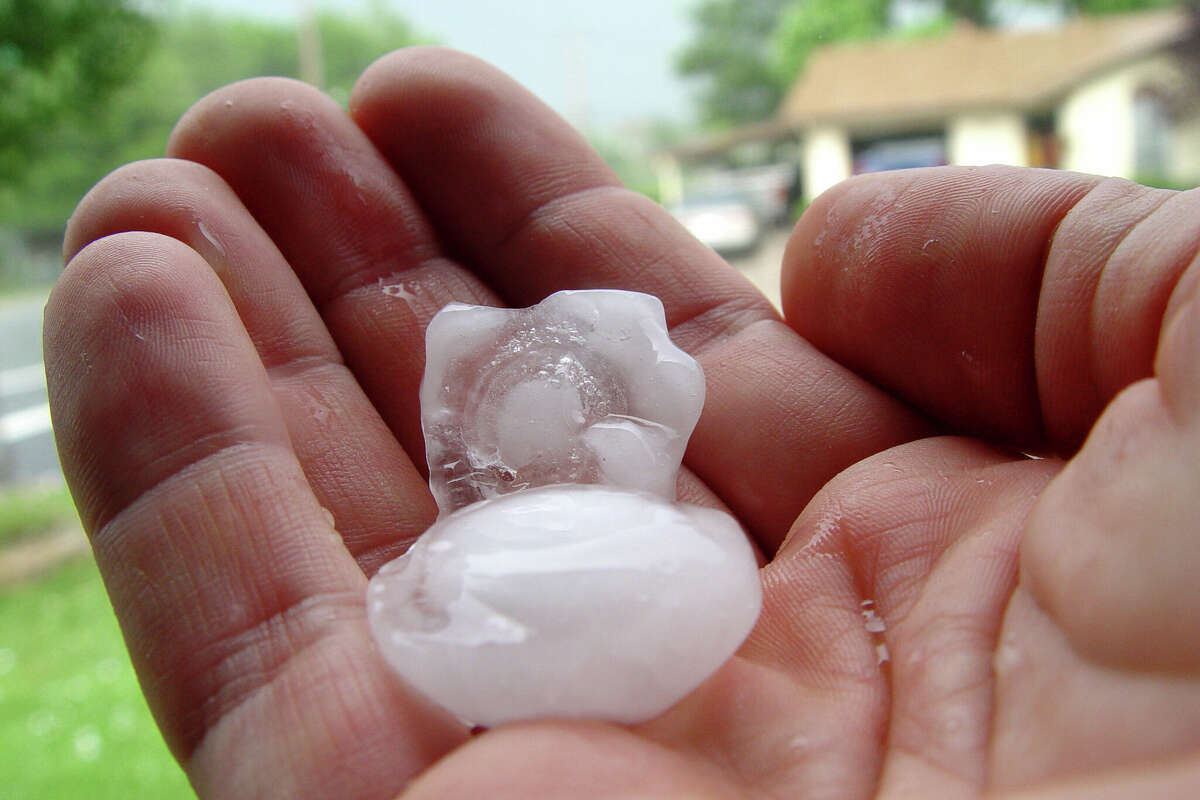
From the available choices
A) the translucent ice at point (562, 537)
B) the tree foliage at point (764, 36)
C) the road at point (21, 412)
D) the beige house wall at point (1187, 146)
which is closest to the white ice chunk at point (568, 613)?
the translucent ice at point (562, 537)

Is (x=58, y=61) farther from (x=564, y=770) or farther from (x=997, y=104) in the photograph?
(x=564, y=770)

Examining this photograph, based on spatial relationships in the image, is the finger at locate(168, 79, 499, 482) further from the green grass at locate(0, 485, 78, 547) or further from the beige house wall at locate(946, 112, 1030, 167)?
the green grass at locate(0, 485, 78, 547)

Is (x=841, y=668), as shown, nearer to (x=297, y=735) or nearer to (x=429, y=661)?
(x=429, y=661)

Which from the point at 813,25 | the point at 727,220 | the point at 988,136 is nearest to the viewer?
the point at 727,220

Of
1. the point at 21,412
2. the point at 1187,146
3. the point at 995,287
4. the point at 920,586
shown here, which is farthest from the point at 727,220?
the point at 21,412

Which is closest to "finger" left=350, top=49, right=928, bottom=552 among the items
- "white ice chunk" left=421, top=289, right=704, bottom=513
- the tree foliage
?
"white ice chunk" left=421, top=289, right=704, bottom=513

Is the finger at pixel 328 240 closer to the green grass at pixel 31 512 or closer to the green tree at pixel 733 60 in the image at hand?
the green tree at pixel 733 60
